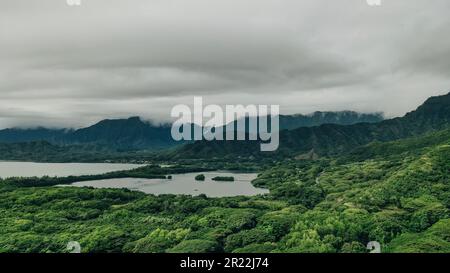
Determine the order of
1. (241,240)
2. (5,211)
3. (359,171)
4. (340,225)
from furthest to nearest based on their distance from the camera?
1. (359,171)
2. (5,211)
3. (340,225)
4. (241,240)
